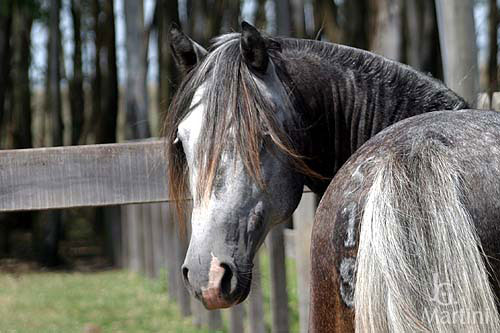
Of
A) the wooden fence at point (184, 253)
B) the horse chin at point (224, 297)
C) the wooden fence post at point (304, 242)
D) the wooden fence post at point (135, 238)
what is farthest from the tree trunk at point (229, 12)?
the horse chin at point (224, 297)

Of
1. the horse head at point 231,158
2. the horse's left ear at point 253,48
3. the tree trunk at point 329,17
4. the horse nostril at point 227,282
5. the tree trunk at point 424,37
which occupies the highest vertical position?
the tree trunk at point 329,17

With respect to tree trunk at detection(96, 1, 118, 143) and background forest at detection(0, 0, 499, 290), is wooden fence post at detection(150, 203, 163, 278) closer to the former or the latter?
background forest at detection(0, 0, 499, 290)

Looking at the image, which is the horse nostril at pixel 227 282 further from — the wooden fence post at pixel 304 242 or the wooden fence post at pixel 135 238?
the wooden fence post at pixel 135 238

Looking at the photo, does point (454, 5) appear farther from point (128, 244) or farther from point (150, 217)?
point (128, 244)

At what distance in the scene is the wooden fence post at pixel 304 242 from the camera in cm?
415

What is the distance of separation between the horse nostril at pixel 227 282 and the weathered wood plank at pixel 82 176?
1090 mm

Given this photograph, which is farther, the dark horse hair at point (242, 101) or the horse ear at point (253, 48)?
the horse ear at point (253, 48)

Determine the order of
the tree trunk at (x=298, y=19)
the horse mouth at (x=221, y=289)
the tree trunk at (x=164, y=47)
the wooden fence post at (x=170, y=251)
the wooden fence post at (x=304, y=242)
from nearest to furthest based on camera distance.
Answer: the horse mouth at (x=221, y=289) < the wooden fence post at (x=304, y=242) < the wooden fence post at (x=170, y=251) < the tree trunk at (x=298, y=19) < the tree trunk at (x=164, y=47)

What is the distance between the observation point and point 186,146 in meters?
2.78

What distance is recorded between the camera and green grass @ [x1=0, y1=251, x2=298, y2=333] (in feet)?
23.8

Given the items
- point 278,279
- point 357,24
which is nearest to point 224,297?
point 278,279

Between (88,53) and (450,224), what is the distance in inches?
707

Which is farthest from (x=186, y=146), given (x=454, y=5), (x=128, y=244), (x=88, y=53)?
(x=88, y=53)

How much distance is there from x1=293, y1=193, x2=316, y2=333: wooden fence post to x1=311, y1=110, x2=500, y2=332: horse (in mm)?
1973
